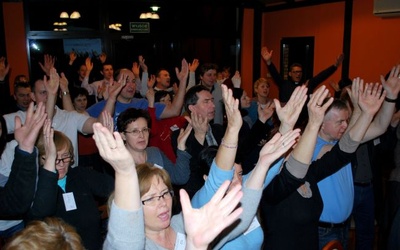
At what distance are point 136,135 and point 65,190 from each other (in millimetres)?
743

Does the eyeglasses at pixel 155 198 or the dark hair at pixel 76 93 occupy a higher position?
the dark hair at pixel 76 93

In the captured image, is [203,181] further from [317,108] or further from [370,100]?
[370,100]

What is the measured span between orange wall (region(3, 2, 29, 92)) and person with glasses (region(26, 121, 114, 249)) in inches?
277

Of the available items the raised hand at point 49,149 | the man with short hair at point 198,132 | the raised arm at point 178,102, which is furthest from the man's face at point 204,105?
the raised hand at point 49,149

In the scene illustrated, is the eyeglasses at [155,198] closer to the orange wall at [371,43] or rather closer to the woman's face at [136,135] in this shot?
the woman's face at [136,135]

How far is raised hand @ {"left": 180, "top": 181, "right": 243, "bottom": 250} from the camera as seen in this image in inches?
45.1

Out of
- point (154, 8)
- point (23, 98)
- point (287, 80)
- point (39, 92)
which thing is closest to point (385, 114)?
point (39, 92)

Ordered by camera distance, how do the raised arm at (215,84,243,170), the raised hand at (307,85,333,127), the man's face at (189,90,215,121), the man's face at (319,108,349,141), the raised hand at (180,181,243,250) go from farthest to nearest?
1. the man's face at (189,90,215,121)
2. the man's face at (319,108,349,141)
3. the raised hand at (307,85,333,127)
4. the raised arm at (215,84,243,170)
5. the raised hand at (180,181,243,250)

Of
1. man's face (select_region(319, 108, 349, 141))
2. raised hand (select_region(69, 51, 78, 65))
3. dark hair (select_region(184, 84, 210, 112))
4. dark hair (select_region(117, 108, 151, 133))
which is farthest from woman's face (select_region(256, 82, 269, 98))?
raised hand (select_region(69, 51, 78, 65))

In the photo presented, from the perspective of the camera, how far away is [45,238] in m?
1.34

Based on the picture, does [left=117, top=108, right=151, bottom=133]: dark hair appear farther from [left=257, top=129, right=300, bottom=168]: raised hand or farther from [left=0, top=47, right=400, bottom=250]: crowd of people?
[left=257, top=129, right=300, bottom=168]: raised hand

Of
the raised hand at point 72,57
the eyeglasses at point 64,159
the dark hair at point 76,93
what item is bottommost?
the eyeglasses at point 64,159

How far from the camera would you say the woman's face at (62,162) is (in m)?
2.24

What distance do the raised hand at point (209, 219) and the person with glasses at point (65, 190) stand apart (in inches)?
41.8
